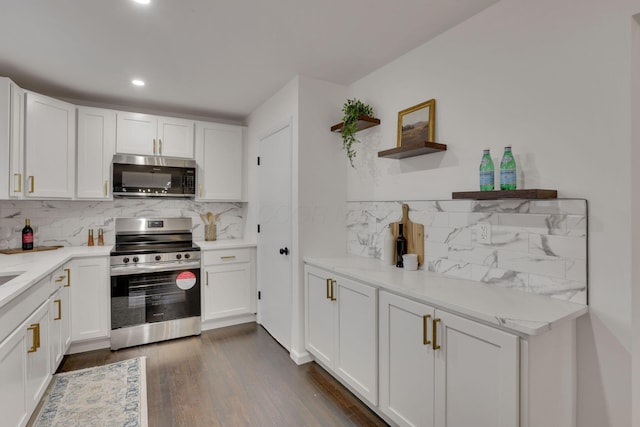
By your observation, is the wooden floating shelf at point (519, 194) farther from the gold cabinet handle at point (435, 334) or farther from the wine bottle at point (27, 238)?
the wine bottle at point (27, 238)

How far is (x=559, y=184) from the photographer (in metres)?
1.59

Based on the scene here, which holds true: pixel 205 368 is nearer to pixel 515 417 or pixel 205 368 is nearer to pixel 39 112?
pixel 515 417

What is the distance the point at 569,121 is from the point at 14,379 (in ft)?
10.1

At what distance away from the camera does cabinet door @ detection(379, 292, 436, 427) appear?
65.2 inches

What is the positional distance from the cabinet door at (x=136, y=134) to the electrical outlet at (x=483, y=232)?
3.28 meters

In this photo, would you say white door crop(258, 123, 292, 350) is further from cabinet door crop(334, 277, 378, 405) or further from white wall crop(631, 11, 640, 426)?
white wall crop(631, 11, 640, 426)

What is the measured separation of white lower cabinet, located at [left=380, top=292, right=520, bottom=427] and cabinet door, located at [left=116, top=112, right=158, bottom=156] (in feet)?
9.85

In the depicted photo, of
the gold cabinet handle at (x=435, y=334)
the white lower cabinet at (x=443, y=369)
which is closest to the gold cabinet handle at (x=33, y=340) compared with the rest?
the white lower cabinet at (x=443, y=369)

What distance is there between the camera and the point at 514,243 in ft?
5.74

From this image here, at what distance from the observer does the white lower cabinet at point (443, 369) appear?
4.33 ft

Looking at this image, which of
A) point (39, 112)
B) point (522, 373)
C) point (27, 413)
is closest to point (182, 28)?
point (39, 112)

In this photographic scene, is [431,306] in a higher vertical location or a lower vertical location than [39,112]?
lower

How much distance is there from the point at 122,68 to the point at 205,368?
2.57 metres

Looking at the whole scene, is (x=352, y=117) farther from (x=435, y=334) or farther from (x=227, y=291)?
(x=227, y=291)
